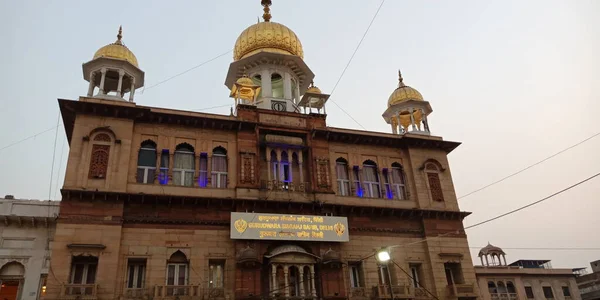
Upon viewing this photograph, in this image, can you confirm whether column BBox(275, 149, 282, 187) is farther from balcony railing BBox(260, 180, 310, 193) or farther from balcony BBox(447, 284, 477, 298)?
balcony BBox(447, 284, 477, 298)

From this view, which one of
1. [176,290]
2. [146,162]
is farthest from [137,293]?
[146,162]

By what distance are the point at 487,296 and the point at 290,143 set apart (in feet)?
79.9

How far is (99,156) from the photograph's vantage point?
20391 mm

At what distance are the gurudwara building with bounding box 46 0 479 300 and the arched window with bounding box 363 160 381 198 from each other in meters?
0.07

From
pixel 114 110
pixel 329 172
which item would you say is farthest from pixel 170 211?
pixel 329 172

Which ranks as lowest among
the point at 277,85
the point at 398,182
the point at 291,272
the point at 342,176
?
the point at 291,272

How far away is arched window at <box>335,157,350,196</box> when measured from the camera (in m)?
24.0

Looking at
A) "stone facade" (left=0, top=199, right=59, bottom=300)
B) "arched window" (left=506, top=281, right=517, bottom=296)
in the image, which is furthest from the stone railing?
"arched window" (left=506, top=281, right=517, bottom=296)

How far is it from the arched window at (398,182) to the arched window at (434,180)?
1.40 m

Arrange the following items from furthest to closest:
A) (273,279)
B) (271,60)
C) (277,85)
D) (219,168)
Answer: (277,85) → (271,60) → (219,168) → (273,279)

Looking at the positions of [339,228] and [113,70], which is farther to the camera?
[113,70]

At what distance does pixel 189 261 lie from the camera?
19.7 meters

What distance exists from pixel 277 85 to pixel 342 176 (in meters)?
9.38

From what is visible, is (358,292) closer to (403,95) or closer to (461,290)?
(461,290)
